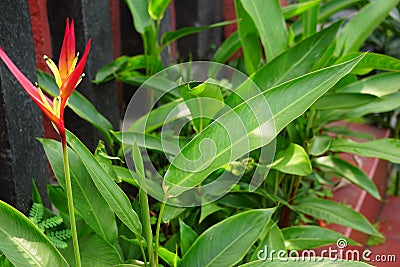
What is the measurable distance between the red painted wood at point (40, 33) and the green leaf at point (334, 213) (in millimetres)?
699

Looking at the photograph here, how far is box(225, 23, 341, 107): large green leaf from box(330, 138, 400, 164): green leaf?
0.89 feet

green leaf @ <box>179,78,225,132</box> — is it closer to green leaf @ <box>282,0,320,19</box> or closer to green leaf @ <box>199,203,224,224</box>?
green leaf @ <box>199,203,224,224</box>

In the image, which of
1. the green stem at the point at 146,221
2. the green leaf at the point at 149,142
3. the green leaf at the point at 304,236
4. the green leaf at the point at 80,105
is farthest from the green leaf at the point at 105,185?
the green leaf at the point at 304,236

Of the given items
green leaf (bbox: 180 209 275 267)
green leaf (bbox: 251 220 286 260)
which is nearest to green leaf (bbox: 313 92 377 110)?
green leaf (bbox: 251 220 286 260)

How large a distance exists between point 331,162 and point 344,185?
1.71 feet

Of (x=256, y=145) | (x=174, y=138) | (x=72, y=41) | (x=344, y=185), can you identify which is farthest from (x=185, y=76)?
(x=72, y=41)

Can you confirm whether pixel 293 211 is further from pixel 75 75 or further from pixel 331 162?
pixel 75 75

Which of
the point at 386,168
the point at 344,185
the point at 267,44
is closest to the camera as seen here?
the point at 267,44

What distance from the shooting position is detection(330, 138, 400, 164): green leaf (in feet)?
4.85

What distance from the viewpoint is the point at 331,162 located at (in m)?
1.68

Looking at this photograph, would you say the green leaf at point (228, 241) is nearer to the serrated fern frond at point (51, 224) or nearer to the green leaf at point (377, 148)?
the serrated fern frond at point (51, 224)

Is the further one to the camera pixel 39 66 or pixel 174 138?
pixel 39 66

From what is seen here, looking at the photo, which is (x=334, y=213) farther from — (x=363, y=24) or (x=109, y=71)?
(x=109, y=71)

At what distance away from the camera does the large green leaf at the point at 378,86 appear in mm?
1549
